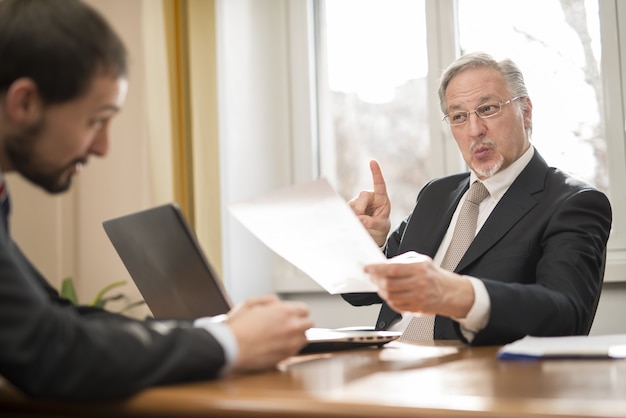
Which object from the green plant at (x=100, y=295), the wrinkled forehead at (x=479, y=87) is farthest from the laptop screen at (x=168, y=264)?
the green plant at (x=100, y=295)

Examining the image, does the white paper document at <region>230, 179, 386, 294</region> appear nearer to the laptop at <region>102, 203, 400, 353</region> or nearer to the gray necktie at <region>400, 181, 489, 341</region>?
the laptop at <region>102, 203, 400, 353</region>

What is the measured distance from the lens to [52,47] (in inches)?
40.8

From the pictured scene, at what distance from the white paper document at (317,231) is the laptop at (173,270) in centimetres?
10

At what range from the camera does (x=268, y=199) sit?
135 cm

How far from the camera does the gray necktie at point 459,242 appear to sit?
201 cm

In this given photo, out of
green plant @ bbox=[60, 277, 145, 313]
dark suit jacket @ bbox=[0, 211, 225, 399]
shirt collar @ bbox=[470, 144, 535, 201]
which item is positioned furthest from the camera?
green plant @ bbox=[60, 277, 145, 313]

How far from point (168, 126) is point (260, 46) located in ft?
2.14

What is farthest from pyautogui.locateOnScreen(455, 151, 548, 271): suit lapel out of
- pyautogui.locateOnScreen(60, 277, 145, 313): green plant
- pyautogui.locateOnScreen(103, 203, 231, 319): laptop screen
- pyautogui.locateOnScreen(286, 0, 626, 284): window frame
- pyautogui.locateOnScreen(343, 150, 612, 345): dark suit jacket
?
pyautogui.locateOnScreen(60, 277, 145, 313): green plant

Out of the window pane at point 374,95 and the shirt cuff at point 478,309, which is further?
the window pane at point 374,95

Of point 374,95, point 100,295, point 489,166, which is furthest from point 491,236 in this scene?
point 100,295

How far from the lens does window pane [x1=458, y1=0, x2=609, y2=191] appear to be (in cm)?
291

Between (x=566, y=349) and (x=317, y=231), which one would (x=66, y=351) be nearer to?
(x=317, y=231)

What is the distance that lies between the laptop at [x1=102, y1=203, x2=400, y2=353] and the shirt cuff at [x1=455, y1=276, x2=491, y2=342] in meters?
0.17

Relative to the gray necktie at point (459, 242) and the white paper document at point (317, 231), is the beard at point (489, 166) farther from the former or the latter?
the white paper document at point (317, 231)
